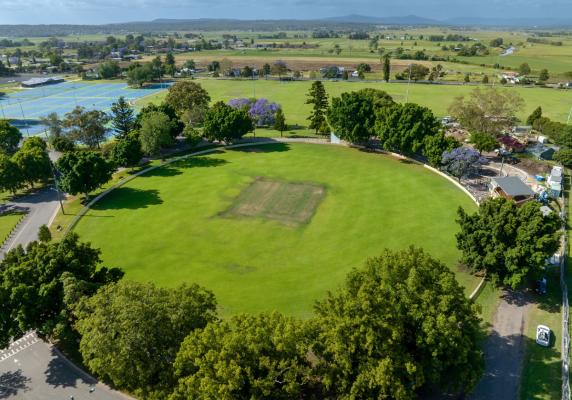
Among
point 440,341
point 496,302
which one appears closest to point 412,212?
point 496,302

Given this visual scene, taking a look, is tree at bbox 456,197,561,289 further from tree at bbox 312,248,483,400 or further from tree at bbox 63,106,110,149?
tree at bbox 63,106,110,149

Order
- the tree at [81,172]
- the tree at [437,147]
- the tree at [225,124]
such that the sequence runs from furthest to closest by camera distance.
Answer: the tree at [225,124]
the tree at [437,147]
the tree at [81,172]

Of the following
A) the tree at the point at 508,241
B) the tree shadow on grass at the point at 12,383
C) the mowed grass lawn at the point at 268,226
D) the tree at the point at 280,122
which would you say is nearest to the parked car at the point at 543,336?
the tree at the point at 508,241

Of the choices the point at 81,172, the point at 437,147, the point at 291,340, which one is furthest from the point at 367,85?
the point at 291,340

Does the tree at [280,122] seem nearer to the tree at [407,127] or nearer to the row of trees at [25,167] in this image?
the tree at [407,127]

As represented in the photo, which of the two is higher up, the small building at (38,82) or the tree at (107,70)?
the tree at (107,70)

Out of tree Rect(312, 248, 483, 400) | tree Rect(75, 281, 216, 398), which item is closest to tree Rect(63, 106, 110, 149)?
tree Rect(75, 281, 216, 398)

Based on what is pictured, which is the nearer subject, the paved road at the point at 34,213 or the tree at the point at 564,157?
the paved road at the point at 34,213
